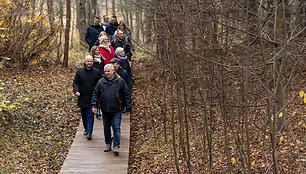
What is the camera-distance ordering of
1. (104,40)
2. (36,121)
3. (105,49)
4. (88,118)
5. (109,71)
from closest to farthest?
(109,71)
(88,118)
(36,121)
(104,40)
(105,49)

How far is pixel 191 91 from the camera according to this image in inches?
379

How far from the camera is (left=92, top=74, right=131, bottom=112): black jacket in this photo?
761cm

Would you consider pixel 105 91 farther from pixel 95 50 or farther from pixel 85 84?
pixel 95 50

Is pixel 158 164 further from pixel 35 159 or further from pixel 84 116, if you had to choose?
pixel 35 159

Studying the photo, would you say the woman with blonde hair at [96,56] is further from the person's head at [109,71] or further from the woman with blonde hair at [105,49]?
the person's head at [109,71]

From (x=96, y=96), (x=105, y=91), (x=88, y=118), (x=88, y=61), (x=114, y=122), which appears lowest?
(x=88, y=118)

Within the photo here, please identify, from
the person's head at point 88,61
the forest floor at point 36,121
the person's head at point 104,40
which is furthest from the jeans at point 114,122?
the person's head at point 104,40

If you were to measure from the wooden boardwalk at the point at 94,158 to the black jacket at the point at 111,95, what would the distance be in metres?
1.14

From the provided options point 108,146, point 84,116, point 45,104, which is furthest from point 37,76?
point 108,146

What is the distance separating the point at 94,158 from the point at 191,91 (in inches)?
126

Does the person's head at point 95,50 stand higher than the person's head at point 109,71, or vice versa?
the person's head at point 95,50

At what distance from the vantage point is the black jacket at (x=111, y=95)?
7.61 metres

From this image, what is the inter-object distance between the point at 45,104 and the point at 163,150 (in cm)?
426

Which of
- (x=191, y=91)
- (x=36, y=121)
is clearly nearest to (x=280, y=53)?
(x=191, y=91)
